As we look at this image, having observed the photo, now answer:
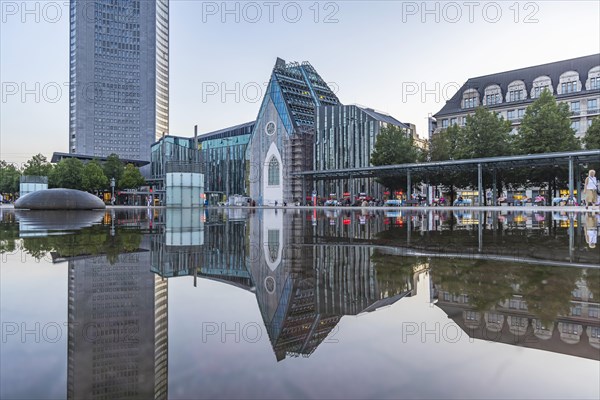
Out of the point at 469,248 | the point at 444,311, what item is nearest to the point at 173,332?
the point at 444,311

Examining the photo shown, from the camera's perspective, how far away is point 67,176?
76500mm

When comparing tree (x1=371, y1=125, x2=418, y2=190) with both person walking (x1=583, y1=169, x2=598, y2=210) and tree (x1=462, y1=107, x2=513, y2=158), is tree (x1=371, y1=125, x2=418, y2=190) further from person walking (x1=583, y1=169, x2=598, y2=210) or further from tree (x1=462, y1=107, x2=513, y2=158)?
person walking (x1=583, y1=169, x2=598, y2=210)

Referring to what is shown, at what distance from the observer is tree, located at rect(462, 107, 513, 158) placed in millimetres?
48469

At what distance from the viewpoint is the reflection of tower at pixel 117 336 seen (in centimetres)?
212

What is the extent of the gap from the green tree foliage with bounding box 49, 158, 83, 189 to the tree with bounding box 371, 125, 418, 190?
52926 mm

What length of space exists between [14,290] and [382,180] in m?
54.9

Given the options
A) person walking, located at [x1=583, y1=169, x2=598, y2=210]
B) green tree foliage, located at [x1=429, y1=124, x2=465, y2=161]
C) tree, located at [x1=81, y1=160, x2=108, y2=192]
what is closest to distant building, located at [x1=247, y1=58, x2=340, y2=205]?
tree, located at [x1=81, y1=160, x2=108, y2=192]

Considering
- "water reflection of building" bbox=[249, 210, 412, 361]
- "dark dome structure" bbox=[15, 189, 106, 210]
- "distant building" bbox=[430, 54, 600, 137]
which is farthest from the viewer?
"distant building" bbox=[430, 54, 600, 137]

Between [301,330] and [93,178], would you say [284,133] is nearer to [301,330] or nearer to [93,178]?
[93,178]

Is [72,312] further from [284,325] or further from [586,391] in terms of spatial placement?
[586,391]

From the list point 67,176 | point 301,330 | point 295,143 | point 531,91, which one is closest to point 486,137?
point 531,91

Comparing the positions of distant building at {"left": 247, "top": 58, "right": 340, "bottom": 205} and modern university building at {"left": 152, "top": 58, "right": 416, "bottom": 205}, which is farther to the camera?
distant building at {"left": 247, "top": 58, "right": 340, "bottom": 205}

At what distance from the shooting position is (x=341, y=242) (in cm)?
932

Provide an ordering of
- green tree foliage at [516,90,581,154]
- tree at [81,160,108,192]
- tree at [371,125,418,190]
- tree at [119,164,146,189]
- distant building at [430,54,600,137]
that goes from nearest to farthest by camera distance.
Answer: green tree foliage at [516,90,581,154]
tree at [371,125,418,190]
distant building at [430,54,600,137]
tree at [81,160,108,192]
tree at [119,164,146,189]
